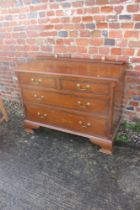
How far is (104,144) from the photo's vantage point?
179 centimetres

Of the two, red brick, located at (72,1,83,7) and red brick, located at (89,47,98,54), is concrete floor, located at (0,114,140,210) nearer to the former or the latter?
red brick, located at (89,47,98,54)

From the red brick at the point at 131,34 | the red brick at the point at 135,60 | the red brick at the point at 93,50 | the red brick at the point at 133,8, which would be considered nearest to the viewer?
the red brick at the point at 133,8

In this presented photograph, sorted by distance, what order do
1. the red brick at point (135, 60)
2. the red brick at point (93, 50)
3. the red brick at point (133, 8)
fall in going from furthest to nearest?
1. the red brick at point (93, 50)
2. the red brick at point (135, 60)
3. the red brick at point (133, 8)

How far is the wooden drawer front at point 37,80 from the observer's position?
5.70ft

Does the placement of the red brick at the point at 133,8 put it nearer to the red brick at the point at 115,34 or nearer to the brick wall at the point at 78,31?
the brick wall at the point at 78,31

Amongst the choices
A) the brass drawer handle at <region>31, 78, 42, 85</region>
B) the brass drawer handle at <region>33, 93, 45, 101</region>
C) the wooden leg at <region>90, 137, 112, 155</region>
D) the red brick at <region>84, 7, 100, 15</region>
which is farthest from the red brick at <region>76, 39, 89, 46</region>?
the wooden leg at <region>90, 137, 112, 155</region>

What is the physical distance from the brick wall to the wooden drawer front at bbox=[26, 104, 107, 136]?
53cm

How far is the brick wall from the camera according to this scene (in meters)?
1.67

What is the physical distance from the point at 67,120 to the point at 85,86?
48 centimetres

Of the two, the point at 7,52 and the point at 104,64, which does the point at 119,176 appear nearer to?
the point at 104,64

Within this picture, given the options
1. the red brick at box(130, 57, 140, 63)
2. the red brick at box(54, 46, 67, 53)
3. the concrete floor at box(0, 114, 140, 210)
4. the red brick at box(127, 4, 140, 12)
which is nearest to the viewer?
the concrete floor at box(0, 114, 140, 210)

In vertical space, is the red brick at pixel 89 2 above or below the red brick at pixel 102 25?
above

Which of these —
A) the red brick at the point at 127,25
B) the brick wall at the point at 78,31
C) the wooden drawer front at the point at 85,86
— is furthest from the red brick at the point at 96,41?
the wooden drawer front at the point at 85,86

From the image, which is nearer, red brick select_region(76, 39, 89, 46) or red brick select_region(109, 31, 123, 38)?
red brick select_region(109, 31, 123, 38)
